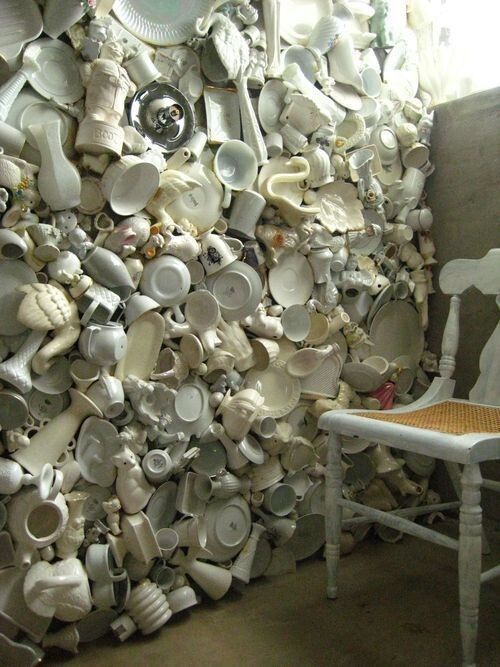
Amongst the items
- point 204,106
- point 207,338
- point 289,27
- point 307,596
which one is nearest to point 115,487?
point 207,338

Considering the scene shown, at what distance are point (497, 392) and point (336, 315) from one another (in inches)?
20.7

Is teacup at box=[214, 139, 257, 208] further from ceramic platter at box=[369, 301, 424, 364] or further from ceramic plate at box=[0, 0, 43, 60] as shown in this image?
ceramic platter at box=[369, 301, 424, 364]

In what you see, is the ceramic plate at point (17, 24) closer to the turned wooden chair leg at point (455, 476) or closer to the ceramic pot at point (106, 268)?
the ceramic pot at point (106, 268)

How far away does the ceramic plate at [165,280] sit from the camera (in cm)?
148

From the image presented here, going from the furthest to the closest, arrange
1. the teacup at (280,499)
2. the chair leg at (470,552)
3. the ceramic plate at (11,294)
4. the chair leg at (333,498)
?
the teacup at (280,499)
the chair leg at (333,498)
the ceramic plate at (11,294)
the chair leg at (470,552)

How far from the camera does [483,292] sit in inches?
64.1

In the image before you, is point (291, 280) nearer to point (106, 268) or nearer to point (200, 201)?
point (200, 201)

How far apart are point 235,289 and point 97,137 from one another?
54 centimetres

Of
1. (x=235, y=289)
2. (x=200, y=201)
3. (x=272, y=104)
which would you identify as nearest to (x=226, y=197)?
(x=200, y=201)

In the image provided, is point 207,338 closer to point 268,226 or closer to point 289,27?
point 268,226

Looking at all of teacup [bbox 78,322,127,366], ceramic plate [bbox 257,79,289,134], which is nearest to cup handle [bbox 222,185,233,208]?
ceramic plate [bbox 257,79,289,134]

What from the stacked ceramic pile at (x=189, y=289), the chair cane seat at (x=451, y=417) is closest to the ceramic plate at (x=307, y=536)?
the stacked ceramic pile at (x=189, y=289)

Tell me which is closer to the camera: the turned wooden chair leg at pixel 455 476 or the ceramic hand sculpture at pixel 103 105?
the ceramic hand sculpture at pixel 103 105

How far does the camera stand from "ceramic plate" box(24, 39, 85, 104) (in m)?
1.33
